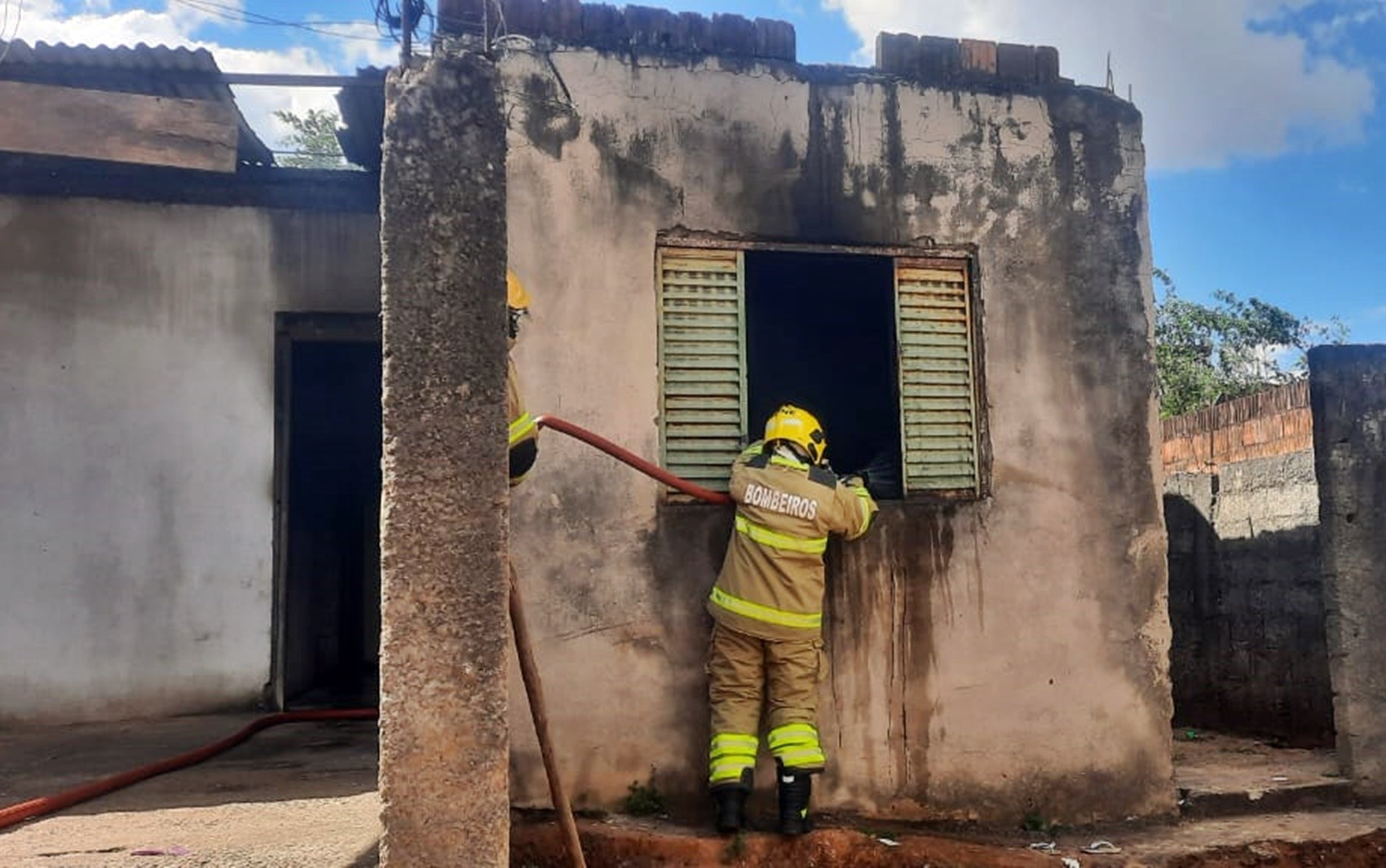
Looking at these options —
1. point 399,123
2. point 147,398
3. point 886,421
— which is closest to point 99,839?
point 399,123

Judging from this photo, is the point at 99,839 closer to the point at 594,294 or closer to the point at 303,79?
the point at 594,294

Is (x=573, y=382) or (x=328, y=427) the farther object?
(x=328, y=427)

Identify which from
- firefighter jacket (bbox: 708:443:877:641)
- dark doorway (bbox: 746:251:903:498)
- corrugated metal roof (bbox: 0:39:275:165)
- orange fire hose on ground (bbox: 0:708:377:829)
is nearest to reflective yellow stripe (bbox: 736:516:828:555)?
firefighter jacket (bbox: 708:443:877:641)

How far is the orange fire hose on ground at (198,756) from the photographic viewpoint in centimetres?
380

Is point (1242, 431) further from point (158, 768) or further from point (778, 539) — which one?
point (158, 768)

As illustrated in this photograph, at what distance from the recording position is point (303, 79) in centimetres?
603

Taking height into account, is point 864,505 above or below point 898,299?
below

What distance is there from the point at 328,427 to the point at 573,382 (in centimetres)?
562

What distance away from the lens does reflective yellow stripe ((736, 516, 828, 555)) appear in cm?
436

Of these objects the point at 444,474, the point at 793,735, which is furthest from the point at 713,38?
the point at 793,735

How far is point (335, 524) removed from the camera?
9617 millimetres

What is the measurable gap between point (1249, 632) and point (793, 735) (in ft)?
14.0

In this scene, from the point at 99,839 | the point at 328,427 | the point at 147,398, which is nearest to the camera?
the point at 99,839

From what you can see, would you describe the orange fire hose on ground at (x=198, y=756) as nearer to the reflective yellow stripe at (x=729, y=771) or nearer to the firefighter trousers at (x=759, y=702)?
the firefighter trousers at (x=759, y=702)
